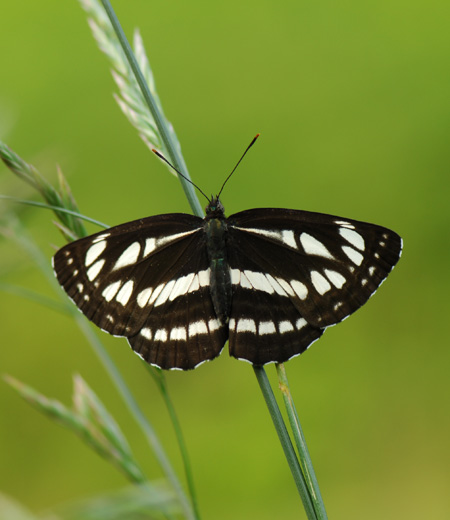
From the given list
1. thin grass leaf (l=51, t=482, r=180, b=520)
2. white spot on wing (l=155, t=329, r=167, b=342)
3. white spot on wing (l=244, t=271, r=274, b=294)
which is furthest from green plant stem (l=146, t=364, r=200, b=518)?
white spot on wing (l=244, t=271, r=274, b=294)

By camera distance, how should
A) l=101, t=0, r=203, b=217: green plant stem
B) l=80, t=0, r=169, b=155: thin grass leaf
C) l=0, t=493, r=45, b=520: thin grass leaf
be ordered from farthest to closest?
1. l=80, t=0, r=169, b=155: thin grass leaf
2. l=101, t=0, r=203, b=217: green plant stem
3. l=0, t=493, r=45, b=520: thin grass leaf

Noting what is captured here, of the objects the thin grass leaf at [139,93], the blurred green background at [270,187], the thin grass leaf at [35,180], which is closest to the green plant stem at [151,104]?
the thin grass leaf at [139,93]

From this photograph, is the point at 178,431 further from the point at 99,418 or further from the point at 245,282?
the point at 245,282

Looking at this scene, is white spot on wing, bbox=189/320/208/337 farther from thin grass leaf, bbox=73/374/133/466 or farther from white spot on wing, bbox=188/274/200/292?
thin grass leaf, bbox=73/374/133/466

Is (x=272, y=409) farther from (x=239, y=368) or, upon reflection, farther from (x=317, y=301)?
(x=239, y=368)

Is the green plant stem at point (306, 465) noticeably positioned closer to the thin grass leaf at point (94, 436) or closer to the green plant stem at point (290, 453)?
the green plant stem at point (290, 453)

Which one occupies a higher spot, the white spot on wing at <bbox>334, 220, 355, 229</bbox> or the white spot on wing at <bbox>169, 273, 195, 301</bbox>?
the white spot on wing at <bbox>169, 273, 195, 301</bbox>

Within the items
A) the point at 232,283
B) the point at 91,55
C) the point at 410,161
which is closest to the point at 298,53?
the point at 410,161
